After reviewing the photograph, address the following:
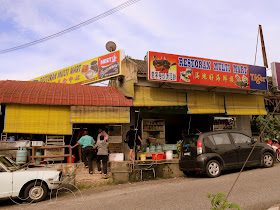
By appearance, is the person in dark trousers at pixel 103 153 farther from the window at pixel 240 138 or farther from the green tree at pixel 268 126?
the green tree at pixel 268 126

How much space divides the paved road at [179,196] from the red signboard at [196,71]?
5.24 m

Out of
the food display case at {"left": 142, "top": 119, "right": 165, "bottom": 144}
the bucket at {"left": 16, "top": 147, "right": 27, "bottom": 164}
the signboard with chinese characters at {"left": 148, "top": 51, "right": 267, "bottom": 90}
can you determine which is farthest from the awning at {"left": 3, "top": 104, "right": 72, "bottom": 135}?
the food display case at {"left": 142, "top": 119, "right": 165, "bottom": 144}

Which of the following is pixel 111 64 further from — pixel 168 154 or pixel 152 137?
pixel 168 154

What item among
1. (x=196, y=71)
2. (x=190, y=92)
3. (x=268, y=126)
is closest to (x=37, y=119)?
(x=190, y=92)

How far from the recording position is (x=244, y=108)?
1407cm

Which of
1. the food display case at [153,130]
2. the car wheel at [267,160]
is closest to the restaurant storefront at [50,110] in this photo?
the food display case at [153,130]

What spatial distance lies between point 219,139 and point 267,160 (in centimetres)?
263

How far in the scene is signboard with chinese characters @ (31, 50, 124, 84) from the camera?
1336 centimetres

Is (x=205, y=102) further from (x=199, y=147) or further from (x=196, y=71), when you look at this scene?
(x=199, y=147)

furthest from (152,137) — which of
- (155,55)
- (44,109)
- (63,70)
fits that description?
(63,70)

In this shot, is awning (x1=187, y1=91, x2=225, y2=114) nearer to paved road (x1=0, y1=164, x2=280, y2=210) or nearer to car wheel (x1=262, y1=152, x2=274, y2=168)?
car wheel (x1=262, y1=152, x2=274, y2=168)

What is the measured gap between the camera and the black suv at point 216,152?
8406mm

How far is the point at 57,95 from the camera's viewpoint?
1007 cm

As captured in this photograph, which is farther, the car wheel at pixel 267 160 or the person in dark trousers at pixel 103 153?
the car wheel at pixel 267 160
